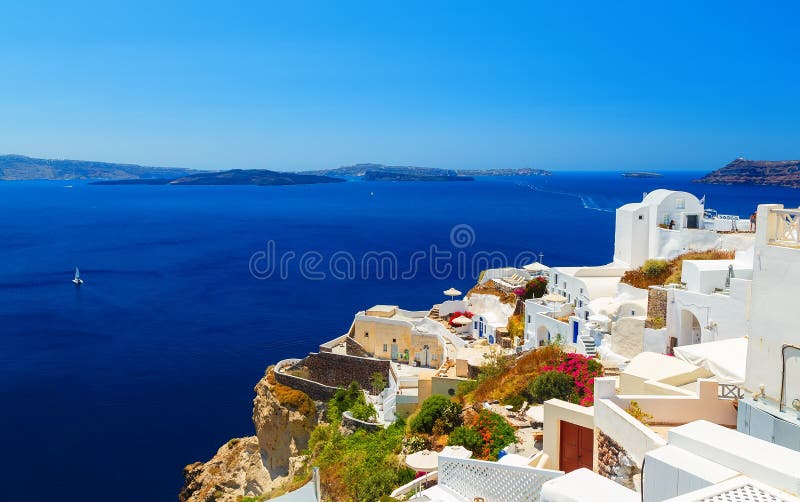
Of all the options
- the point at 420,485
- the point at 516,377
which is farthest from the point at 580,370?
the point at 420,485

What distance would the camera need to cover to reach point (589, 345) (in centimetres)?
2062

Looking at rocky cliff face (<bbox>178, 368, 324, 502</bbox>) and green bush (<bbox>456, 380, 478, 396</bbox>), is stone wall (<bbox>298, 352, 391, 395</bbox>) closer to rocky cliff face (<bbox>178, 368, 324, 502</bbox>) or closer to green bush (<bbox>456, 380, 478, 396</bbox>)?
rocky cliff face (<bbox>178, 368, 324, 502</bbox>)

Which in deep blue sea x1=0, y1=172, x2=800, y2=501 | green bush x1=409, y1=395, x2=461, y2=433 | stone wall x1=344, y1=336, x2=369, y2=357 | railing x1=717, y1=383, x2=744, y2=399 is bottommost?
deep blue sea x1=0, y1=172, x2=800, y2=501

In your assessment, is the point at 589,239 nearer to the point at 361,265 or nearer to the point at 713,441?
the point at 361,265

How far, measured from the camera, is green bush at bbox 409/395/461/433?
1527 centimetres

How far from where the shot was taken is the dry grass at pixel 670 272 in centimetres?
2186

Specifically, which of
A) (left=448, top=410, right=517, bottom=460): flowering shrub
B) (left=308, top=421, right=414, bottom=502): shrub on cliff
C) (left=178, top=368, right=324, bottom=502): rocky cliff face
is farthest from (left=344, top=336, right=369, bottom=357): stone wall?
(left=448, top=410, right=517, bottom=460): flowering shrub

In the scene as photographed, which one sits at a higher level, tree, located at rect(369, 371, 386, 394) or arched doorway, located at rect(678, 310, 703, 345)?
arched doorway, located at rect(678, 310, 703, 345)

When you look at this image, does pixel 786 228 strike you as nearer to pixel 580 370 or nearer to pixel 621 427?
pixel 621 427

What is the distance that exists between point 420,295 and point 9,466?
38151 mm

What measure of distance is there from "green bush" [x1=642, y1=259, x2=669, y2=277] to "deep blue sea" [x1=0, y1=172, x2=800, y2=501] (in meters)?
24.0

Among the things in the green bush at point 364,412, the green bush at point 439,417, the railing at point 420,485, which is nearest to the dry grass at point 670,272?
the green bush at point 439,417

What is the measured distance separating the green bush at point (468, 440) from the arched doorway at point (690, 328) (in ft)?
30.9

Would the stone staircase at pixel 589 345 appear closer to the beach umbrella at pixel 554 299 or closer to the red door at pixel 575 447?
the beach umbrella at pixel 554 299
